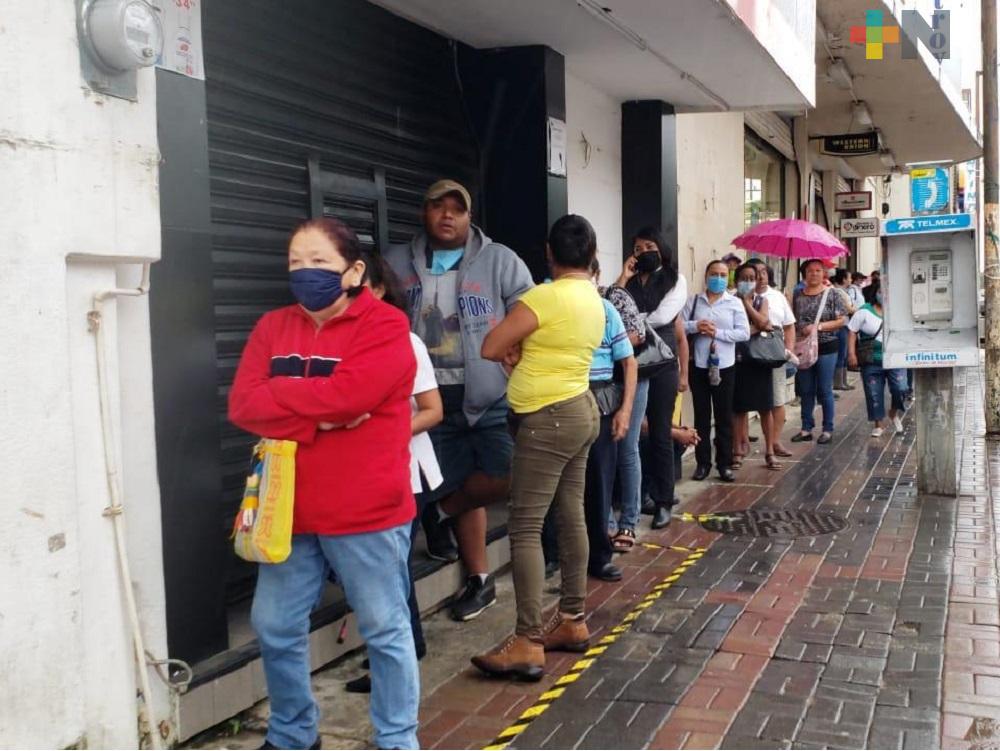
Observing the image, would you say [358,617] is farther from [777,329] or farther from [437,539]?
[777,329]

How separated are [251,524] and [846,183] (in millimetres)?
22990

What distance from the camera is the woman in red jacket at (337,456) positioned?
10.2ft

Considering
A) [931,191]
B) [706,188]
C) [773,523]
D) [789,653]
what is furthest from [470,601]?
[931,191]

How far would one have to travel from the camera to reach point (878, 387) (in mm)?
10734

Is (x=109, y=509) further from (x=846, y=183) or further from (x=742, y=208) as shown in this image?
(x=846, y=183)

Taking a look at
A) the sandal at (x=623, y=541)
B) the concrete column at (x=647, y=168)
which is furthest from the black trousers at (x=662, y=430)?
the concrete column at (x=647, y=168)

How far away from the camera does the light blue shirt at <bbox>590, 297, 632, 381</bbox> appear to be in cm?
522

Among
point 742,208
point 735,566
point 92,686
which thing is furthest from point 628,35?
point 742,208

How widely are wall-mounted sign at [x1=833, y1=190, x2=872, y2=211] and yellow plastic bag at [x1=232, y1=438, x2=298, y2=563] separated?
727 inches

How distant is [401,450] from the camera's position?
3.28 metres

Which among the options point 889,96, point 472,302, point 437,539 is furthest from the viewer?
point 889,96

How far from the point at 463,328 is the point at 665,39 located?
261 centimetres

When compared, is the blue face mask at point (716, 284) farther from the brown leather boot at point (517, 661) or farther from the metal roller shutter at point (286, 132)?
the brown leather boot at point (517, 661)

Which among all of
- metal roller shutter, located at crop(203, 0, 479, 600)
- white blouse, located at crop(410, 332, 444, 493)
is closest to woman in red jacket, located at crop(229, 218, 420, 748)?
white blouse, located at crop(410, 332, 444, 493)
